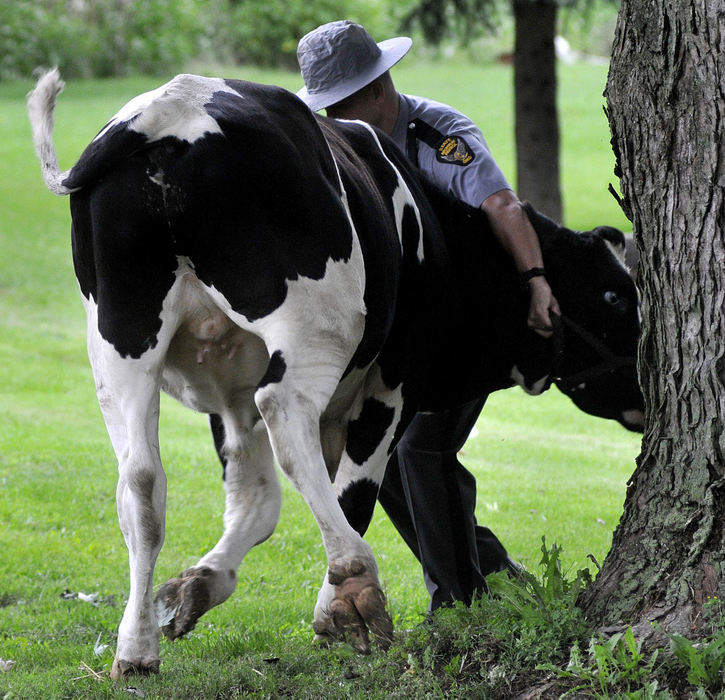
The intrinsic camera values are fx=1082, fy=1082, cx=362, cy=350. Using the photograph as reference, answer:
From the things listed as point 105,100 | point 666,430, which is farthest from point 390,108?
point 105,100

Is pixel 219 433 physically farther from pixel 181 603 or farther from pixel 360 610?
pixel 360 610

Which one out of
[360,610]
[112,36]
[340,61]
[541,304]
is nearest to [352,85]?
[340,61]

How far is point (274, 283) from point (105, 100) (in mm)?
28596

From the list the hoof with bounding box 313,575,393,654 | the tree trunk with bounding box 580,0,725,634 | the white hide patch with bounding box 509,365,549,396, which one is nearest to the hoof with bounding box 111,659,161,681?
the hoof with bounding box 313,575,393,654

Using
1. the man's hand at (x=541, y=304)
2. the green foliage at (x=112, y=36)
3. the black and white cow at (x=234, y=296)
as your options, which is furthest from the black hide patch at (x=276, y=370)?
the green foliage at (x=112, y=36)

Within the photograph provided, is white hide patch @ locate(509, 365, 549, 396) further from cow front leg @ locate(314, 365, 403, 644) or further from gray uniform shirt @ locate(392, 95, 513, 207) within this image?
cow front leg @ locate(314, 365, 403, 644)

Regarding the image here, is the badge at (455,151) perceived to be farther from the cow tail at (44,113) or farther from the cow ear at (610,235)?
the cow tail at (44,113)

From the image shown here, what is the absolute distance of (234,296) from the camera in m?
3.48

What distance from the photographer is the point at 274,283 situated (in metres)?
3.48

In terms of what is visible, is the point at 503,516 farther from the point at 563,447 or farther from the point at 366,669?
the point at 366,669

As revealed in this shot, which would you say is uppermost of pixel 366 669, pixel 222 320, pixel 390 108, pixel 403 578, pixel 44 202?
pixel 390 108

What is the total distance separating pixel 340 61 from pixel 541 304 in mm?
1474

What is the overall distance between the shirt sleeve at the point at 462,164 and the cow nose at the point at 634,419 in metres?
1.47

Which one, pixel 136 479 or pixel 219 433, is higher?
pixel 136 479
